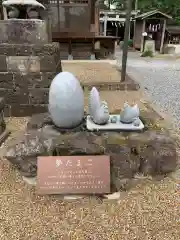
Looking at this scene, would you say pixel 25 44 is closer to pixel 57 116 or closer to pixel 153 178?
pixel 57 116

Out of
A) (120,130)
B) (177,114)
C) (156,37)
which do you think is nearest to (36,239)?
(120,130)

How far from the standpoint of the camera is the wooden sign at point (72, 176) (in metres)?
2.72

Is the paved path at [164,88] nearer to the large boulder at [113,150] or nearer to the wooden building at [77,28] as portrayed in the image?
the large boulder at [113,150]

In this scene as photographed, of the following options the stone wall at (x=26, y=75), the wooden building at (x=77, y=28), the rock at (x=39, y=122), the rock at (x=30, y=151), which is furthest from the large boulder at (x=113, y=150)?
the wooden building at (x=77, y=28)

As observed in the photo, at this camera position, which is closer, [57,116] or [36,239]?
[36,239]

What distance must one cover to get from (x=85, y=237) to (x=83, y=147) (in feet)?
3.14

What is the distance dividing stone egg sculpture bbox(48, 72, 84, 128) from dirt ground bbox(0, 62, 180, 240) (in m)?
0.93

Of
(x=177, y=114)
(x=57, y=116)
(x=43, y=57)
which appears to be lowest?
(x=177, y=114)

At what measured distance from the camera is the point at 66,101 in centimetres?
298

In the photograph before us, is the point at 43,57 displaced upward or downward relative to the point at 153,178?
upward

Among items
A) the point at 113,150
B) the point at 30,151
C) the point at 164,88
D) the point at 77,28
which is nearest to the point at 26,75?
the point at 30,151

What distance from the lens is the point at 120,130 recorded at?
3090 mm

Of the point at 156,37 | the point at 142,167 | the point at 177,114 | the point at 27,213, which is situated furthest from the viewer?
the point at 156,37

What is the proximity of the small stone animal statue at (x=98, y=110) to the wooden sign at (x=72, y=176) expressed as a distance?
561 millimetres
